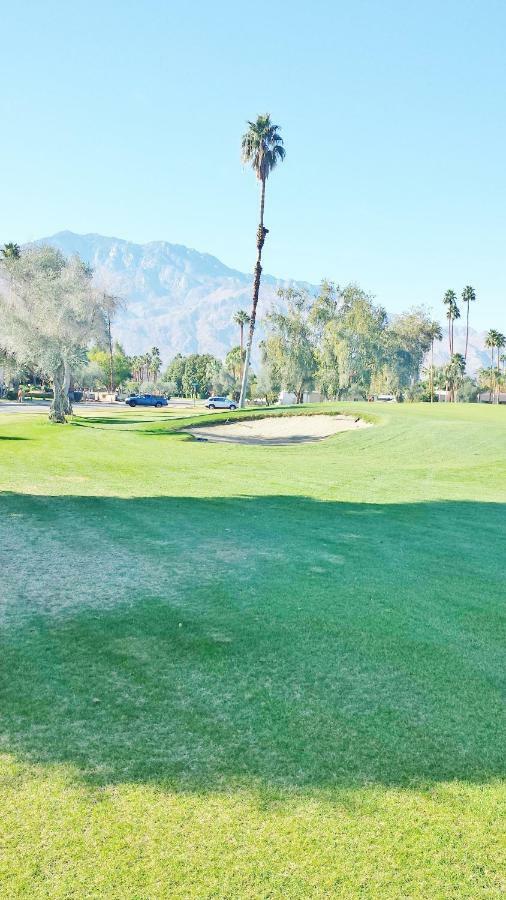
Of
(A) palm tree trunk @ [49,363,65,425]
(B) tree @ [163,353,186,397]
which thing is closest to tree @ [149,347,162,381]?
(B) tree @ [163,353,186,397]

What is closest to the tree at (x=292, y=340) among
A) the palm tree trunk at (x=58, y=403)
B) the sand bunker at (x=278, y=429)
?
the sand bunker at (x=278, y=429)

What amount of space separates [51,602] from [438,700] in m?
4.09

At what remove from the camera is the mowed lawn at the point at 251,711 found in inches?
133

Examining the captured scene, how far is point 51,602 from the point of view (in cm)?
715

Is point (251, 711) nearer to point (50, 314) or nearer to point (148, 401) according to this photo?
point (50, 314)

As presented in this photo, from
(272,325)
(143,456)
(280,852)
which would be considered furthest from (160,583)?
(272,325)

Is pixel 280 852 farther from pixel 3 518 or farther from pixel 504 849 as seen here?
pixel 3 518

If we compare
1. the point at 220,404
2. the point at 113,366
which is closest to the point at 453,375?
the point at 220,404

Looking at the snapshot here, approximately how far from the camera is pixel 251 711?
4777mm

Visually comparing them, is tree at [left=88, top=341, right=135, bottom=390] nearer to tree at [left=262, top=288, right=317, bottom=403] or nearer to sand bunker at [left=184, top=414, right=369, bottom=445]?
tree at [left=262, top=288, right=317, bottom=403]

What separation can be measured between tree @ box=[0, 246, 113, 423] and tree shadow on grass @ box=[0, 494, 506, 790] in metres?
30.3

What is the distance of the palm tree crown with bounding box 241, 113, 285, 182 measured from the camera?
64.2 m

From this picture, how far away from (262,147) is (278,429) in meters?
38.3

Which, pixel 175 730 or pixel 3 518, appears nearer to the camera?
pixel 175 730
